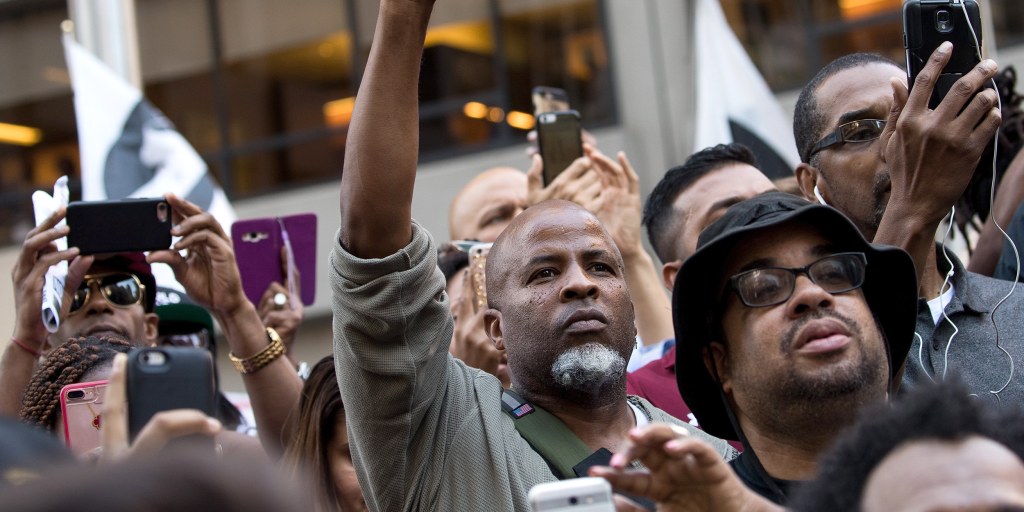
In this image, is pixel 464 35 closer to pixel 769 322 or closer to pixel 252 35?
pixel 252 35

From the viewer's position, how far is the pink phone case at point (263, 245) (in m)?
4.78

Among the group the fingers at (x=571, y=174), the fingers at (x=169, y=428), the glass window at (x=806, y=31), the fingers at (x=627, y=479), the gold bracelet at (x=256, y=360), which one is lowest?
the gold bracelet at (x=256, y=360)

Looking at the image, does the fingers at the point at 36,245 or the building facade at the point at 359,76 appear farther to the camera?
the building facade at the point at 359,76

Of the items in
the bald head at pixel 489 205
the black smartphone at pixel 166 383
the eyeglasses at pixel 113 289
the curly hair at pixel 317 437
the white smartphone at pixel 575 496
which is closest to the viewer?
the black smartphone at pixel 166 383

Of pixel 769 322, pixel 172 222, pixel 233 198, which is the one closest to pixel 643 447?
pixel 769 322

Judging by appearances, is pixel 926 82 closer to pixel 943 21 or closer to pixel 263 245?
pixel 943 21

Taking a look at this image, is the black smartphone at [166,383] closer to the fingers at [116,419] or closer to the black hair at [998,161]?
the fingers at [116,419]

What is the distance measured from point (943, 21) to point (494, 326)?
1.39 m

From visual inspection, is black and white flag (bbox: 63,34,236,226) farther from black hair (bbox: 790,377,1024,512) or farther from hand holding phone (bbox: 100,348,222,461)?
black hair (bbox: 790,377,1024,512)

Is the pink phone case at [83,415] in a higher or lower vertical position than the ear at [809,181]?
lower

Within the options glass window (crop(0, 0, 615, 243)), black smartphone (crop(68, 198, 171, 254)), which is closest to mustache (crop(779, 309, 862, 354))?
black smartphone (crop(68, 198, 171, 254))

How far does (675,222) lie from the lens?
15.3ft

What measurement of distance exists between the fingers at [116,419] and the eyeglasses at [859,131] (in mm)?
2289

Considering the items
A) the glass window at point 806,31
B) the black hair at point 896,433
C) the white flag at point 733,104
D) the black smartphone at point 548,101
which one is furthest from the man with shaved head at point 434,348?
the glass window at point 806,31
